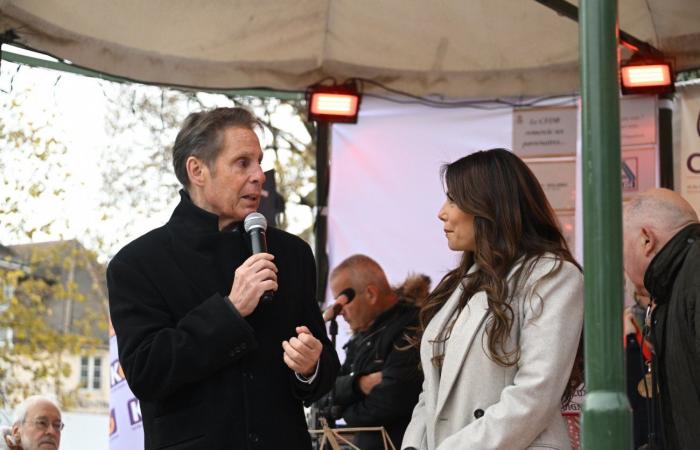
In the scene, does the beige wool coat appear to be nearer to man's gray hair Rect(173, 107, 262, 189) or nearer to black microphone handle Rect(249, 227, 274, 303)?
black microphone handle Rect(249, 227, 274, 303)

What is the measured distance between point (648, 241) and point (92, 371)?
29308 mm

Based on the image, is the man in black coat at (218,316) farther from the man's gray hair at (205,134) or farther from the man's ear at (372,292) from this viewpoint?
the man's ear at (372,292)

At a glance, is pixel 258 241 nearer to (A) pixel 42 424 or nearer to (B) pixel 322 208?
(A) pixel 42 424

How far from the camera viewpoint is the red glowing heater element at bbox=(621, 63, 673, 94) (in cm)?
774

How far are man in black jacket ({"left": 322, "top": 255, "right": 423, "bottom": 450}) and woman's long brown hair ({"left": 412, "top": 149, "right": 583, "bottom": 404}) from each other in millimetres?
2119

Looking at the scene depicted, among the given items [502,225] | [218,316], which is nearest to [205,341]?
[218,316]

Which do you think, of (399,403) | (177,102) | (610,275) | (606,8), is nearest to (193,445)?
(610,275)

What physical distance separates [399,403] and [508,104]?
2.75m

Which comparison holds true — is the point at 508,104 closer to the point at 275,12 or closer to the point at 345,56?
the point at 345,56

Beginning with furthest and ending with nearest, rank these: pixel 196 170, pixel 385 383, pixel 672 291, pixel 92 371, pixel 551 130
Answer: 1. pixel 92 371
2. pixel 551 130
3. pixel 385 383
4. pixel 672 291
5. pixel 196 170

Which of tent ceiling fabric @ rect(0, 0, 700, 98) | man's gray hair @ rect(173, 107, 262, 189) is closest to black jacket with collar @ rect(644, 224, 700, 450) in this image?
man's gray hair @ rect(173, 107, 262, 189)

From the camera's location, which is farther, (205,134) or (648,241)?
(648,241)

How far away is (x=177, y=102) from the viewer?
13.0 meters

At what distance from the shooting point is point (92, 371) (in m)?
32.5
